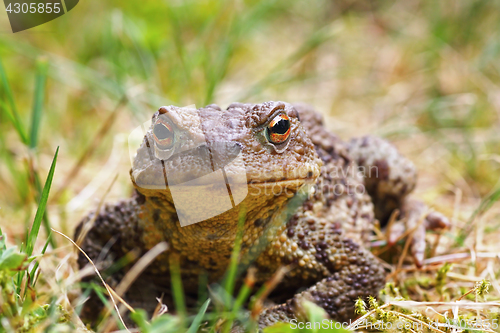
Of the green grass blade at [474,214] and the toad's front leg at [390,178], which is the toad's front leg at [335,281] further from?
the toad's front leg at [390,178]

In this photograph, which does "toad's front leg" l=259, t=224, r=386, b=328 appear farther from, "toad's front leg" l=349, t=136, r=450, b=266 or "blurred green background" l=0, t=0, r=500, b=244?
"blurred green background" l=0, t=0, r=500, b=244

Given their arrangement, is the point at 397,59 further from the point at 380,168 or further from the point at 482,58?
the point at 380,168

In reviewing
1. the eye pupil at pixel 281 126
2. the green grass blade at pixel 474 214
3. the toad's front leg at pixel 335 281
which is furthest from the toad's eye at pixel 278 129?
the green grass blade at pixel 474 214

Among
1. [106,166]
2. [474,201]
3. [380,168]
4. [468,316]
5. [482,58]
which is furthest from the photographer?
[482,58]

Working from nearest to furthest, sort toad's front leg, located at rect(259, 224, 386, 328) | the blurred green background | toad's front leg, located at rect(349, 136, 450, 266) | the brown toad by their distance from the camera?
the brown toad < toad's front leg, located at rect(259, 224, 386, 328) < toad's front leg, located at rect(349, 136, 450, 266) < the blurred green background

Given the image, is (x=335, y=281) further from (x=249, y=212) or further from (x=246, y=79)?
(x=246, y=79)

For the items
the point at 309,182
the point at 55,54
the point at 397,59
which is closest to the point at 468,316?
the point at 309,182

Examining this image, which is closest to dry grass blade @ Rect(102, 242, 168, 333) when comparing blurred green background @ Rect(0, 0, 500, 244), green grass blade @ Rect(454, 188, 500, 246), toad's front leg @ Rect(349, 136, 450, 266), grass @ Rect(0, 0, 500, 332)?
grass @ Rect(0, 0, 500, 332)
